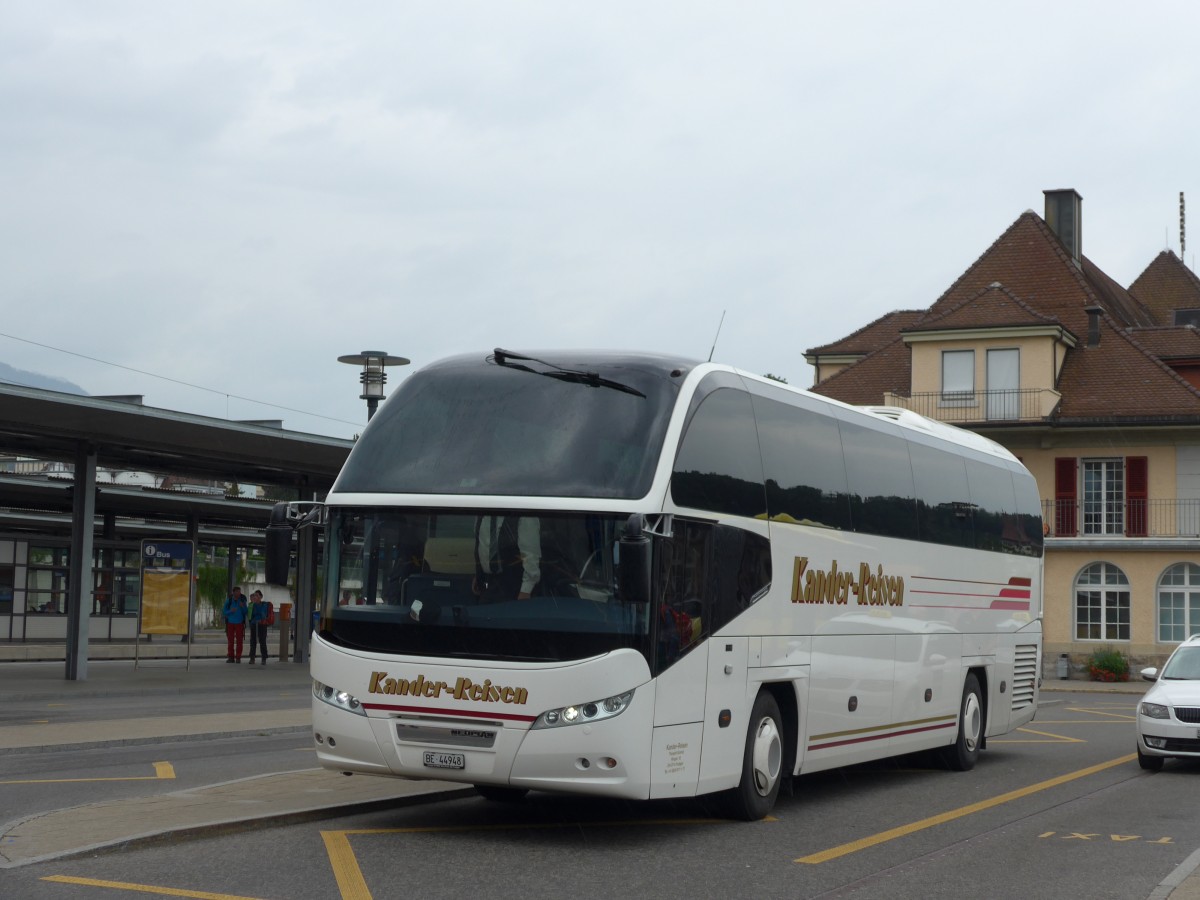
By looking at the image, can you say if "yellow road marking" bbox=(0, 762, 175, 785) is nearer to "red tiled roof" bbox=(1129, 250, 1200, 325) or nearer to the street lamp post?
the street lamp post

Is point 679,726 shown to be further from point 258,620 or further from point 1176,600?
point 1176,600

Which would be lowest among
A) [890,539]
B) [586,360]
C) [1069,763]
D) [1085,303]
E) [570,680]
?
[1069,763]

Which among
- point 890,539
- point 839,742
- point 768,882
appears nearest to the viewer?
point 768,882

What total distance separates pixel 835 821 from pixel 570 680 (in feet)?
10.6

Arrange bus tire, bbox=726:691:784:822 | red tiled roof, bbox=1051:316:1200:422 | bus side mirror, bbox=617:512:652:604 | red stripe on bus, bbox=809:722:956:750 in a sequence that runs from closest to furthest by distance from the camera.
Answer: bus side mirror, bbox=617:512:652:604, bus tire, bbox=726:691:784:822, red stripe on bus, bbox=809:722:956:750, red tiled roof, bbox=1051:316:1200:422

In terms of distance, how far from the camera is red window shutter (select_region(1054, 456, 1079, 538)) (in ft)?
157

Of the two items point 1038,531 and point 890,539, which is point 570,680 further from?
point 1038,531

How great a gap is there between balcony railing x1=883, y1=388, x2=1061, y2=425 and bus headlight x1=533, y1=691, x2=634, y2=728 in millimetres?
38898

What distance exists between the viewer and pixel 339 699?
10.5 m

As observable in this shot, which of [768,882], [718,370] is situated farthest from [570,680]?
[718,370]

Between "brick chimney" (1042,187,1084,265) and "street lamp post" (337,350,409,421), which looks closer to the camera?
"street lamp post" (337,350,409,421)

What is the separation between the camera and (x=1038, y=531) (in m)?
20.1

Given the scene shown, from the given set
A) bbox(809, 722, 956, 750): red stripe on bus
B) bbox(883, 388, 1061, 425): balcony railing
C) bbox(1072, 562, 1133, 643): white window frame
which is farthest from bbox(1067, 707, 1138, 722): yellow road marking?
bbox(883, 388, 1061, 425): balcony railing

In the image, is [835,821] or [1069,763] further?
[1069,763]
